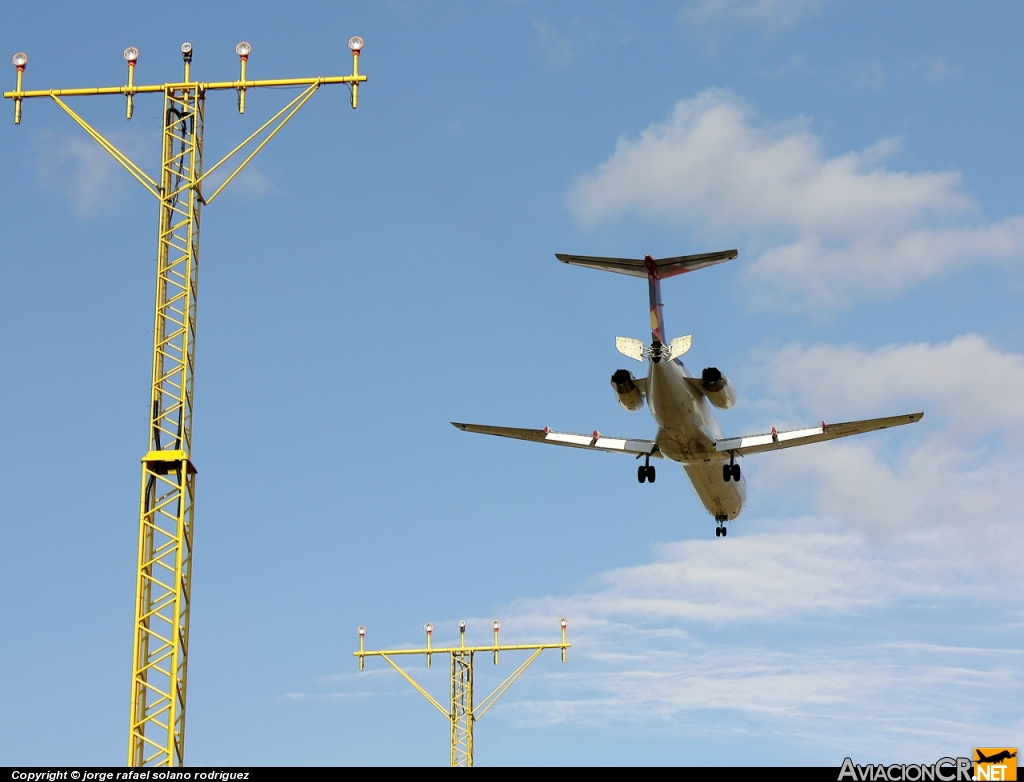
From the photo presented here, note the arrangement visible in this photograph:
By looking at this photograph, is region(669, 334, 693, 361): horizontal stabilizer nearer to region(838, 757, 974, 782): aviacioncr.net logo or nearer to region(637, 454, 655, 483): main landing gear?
region(637, 454, 655, 483): main landing gear

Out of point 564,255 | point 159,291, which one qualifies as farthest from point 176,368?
point 564,255

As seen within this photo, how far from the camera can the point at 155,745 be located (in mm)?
32781

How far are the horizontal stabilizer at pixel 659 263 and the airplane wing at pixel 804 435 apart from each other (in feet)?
21.3

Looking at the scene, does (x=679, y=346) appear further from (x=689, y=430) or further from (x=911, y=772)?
(x=911, y=772)

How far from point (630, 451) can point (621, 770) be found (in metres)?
34.0

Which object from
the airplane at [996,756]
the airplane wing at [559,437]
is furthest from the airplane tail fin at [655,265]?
the airplane at [996,756]

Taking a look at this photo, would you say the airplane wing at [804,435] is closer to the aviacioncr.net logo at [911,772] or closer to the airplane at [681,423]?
the airplane at [681,423]

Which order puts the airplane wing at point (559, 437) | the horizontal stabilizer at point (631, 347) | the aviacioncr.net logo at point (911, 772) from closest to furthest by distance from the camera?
the aviacioncr.net logo at point (911, 772), the horizontal stabilizer at point (631, 347), the airplane wing at point (559, 437)

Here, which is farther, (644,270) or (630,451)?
(630,451)

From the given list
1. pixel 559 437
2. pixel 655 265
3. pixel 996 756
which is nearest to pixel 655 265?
pixel 655 265

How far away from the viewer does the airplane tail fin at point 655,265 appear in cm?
5391

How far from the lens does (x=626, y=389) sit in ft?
169

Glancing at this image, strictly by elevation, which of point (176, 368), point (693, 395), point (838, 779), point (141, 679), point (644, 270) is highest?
point (644, 270)

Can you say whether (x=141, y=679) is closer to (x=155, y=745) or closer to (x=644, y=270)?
(x=155, y=745)
